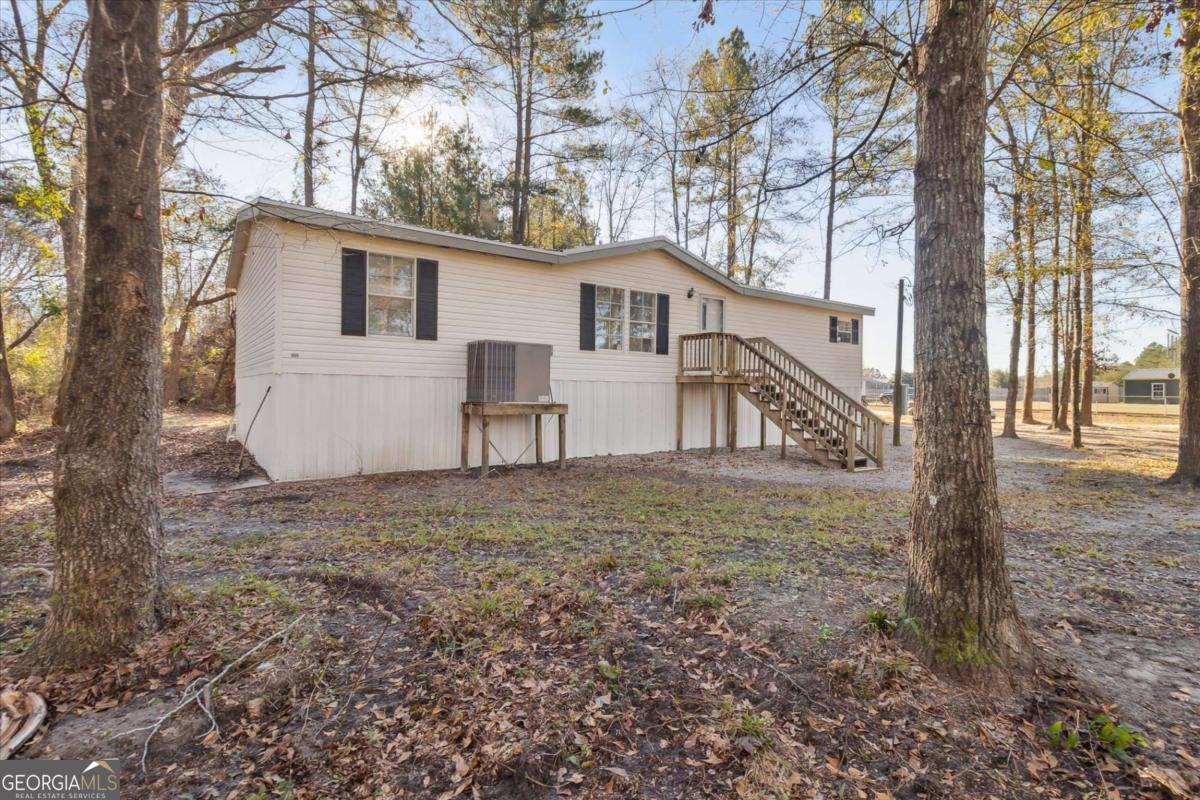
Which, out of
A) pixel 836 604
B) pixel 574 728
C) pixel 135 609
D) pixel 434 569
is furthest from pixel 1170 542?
pixel 135 609

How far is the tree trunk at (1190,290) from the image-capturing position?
274 inches

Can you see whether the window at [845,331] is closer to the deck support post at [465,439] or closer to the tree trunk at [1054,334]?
the tree trunk at [1054,334]

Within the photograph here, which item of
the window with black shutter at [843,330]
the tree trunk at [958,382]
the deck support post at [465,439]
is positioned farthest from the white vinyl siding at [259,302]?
the window with black shutter at [843,330]

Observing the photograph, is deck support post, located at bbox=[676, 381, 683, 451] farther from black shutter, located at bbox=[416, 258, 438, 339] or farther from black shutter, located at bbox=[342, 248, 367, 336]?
black shutter, located at bbox=[342, 248, 367, 336]

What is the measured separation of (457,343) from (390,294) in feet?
4.06

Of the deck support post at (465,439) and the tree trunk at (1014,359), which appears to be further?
the tree trunk at (1014,359)

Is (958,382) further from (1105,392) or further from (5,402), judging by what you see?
(1105,392)

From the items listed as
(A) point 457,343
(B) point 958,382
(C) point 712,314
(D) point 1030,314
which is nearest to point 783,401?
(C) point 712,314

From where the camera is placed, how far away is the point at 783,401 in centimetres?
1023

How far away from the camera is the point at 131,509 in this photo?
2562 mm

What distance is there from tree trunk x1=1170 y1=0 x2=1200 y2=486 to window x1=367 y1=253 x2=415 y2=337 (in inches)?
410

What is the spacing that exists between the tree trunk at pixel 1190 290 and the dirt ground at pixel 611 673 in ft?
12.3

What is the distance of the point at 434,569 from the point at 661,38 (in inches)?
157

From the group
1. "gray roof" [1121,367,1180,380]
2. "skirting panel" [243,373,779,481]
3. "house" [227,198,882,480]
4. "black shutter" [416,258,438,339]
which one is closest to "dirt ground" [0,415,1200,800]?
"skirting panel" [243,373,779,481]
